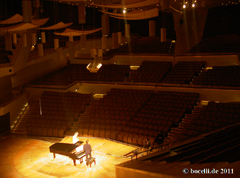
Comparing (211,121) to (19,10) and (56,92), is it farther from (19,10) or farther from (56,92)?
(19,10)

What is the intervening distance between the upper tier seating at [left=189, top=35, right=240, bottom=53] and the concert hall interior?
5cm

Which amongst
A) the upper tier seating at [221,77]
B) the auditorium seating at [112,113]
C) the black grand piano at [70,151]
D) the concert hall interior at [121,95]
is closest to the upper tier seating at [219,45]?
the concert hall interior at [121,95]

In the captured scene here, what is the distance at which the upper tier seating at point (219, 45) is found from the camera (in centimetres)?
1461

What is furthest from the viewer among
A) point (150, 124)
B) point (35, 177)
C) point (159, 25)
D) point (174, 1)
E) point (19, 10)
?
point (159, 25)

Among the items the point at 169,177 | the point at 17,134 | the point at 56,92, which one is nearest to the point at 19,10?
the point at 56,92

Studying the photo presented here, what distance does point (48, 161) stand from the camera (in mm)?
8383

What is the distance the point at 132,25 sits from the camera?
810 inches

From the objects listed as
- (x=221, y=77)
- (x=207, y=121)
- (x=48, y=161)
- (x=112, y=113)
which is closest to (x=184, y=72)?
(x=221, y=77)

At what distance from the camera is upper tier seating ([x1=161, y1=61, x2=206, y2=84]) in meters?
12.9

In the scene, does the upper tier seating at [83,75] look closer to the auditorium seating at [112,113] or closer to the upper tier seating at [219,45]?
the auditorium seating at [112,113]

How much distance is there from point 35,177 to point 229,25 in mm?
15071

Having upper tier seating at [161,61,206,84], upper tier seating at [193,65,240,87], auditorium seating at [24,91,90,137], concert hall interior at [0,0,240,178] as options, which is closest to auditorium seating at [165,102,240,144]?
concert hall interior at [0,0,240,178]

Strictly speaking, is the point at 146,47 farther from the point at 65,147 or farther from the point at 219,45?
the point at 65,147

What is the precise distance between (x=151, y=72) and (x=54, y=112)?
5443 mm
